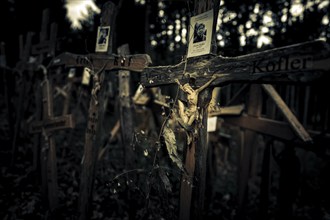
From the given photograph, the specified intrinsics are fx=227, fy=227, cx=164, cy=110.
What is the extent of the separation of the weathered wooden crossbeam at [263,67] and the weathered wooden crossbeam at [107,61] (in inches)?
14.9

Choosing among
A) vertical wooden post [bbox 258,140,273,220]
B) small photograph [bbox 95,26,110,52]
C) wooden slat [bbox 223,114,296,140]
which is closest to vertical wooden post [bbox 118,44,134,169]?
small photograph [bbox 95,26,110,52]

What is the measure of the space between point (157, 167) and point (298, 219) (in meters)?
4.54

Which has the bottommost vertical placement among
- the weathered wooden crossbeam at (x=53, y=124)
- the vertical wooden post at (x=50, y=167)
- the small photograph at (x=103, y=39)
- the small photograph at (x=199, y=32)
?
the vertical wooden post at (x=50, y=167)

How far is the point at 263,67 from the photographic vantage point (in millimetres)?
1668

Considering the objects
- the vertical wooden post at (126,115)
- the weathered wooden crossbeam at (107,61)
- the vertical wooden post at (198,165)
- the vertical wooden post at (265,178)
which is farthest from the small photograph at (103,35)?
the vertical wooden post at (265,178)

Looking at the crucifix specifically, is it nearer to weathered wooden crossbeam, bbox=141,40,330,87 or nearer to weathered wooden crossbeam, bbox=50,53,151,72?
weathered wooden crossbeam, bbox=141,40,330,87

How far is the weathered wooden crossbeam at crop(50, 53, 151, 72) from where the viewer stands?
8.74 ft

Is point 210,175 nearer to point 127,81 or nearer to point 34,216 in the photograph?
point 127,81

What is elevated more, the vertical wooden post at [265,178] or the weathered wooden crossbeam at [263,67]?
the weathered wooden crossbeam at [263,67]

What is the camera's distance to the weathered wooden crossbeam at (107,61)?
2.66m

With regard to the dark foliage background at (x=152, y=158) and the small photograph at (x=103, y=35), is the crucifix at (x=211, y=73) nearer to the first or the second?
the dark foliage background at (x=152, y=158)

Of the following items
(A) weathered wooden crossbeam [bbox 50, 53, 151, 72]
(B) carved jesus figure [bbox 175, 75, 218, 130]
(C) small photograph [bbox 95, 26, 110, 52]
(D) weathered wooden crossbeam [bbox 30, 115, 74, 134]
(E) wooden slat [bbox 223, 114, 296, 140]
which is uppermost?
(C) small photograph [bbox 95, 26, 110, 52]

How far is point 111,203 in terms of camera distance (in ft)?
14.5

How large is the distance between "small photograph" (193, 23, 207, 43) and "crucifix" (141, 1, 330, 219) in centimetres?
10
